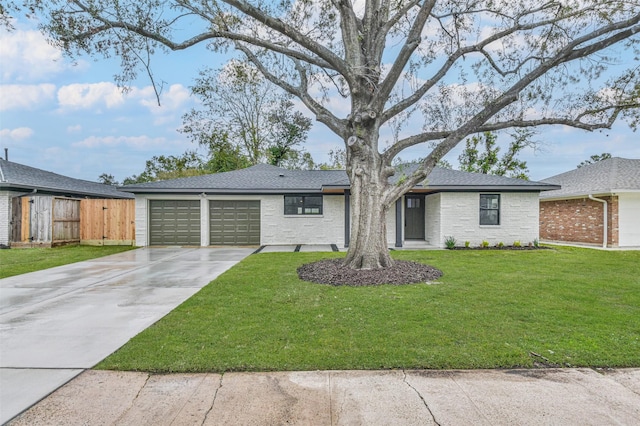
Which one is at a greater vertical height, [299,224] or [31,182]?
[31,182]

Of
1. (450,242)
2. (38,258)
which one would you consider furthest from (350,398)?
(38,258)

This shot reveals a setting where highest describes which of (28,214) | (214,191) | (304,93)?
(304,93)

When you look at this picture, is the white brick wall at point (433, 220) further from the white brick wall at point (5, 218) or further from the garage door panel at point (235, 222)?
the white brick wall at point (5, 218)

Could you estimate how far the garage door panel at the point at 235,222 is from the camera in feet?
48.6

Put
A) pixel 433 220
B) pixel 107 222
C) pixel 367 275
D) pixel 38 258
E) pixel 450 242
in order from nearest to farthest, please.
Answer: pixel 367 275 → pixel 38 258 → pixel 450 242 → pixel 433 220 → pixel 107 222

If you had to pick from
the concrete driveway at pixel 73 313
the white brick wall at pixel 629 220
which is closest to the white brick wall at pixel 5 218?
the concrete driveway at pixel 73 313

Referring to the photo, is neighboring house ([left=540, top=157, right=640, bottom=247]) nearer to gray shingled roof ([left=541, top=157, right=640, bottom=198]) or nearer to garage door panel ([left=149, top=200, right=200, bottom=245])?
gray shingled roof ([left=541, top=157, right=640, bottom=198])

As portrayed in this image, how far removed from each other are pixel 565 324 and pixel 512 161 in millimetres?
24204

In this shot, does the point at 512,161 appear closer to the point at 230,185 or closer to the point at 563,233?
the point at 563,233

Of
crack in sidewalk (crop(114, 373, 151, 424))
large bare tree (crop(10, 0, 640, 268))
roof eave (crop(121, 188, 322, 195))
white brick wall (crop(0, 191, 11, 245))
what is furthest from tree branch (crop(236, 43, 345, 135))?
white brick wall (crop(0, 191, 11, 245))

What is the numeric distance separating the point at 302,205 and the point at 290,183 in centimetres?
117

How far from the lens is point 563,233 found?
54.0ft

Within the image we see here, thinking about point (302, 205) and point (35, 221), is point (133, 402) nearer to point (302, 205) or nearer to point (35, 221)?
point (302, 205)

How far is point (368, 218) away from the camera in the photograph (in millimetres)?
8070
